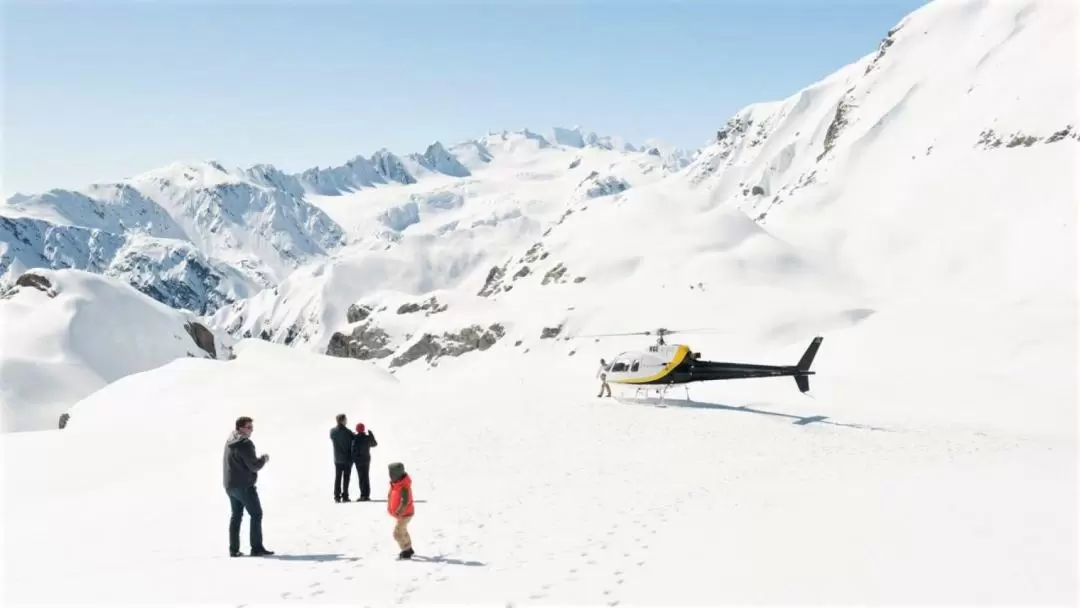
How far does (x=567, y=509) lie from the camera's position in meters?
16.7

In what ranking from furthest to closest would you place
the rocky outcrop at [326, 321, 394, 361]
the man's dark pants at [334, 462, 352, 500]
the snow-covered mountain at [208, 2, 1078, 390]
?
the rocky outcrop at [326, 321, 394, 361] → the snow-covered mountain at [208, 2, 1078, 390] → the man's dark pants at [334, 462, 352, 500]

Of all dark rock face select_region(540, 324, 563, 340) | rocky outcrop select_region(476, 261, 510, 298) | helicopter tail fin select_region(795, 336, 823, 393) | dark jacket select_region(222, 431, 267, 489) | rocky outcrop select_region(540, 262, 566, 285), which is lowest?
dark jacket select_region(222, 431, 267, 489)

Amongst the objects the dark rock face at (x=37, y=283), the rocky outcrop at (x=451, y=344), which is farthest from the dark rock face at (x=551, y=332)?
the dark rock face at (x=37, y=283)

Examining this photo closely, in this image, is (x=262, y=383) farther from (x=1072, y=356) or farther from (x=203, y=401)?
(x=1072, y=356)

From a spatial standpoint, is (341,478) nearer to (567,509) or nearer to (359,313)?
(567,509)

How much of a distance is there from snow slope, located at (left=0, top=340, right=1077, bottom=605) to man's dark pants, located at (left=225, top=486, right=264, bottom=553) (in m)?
0.45

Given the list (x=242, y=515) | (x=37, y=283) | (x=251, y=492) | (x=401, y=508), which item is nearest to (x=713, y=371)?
(x=401, y=508)

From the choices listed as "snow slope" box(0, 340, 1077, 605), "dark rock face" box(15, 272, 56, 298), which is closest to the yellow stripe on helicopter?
"snow slope" box(0, 340, 1077, 605)

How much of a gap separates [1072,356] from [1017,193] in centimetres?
5781

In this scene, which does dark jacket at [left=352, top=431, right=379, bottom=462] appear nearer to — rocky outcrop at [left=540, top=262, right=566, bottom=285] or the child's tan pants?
the child's tan pants

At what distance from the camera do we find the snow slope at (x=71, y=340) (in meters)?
86.6

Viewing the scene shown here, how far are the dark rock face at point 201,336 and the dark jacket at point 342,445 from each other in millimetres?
113944

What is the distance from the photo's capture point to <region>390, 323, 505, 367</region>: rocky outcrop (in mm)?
112250

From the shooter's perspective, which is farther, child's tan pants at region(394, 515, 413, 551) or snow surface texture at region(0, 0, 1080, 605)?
child's tan pants at region(394, 515, 413, 551)
